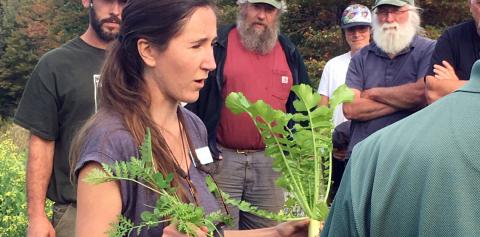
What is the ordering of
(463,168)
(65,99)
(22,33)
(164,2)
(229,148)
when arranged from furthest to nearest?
(22,33) < (229,148) < (65,99) < (164,2) < (463,168)

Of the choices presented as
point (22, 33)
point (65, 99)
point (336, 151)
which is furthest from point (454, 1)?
point (22, 33)

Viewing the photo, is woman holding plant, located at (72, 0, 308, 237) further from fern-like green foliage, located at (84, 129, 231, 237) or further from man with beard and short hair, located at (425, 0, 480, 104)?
man with beard and short hair, located at (425, 0, 480, 104)

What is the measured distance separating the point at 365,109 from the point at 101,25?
1.79m

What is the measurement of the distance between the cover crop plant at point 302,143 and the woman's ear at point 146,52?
310mm

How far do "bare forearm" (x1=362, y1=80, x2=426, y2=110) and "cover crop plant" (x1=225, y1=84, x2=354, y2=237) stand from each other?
1856 millimetres

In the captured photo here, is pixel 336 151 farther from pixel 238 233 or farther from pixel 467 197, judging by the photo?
pixel 467 197

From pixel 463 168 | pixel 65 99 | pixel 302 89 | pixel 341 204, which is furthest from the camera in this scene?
pixel 65 99

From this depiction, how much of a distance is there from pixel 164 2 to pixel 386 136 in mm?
1209

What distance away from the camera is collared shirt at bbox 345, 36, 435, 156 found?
4.45 meters

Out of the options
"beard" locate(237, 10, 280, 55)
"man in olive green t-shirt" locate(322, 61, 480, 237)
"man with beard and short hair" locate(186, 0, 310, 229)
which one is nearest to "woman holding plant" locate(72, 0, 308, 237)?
"man in olive green t-shirt" locate(322, 61, 480, 237)

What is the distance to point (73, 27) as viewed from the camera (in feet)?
133

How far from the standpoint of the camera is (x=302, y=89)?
2.43 metres

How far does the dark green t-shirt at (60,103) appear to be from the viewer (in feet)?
11.2

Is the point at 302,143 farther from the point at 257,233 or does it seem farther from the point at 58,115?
the point at 58,115
